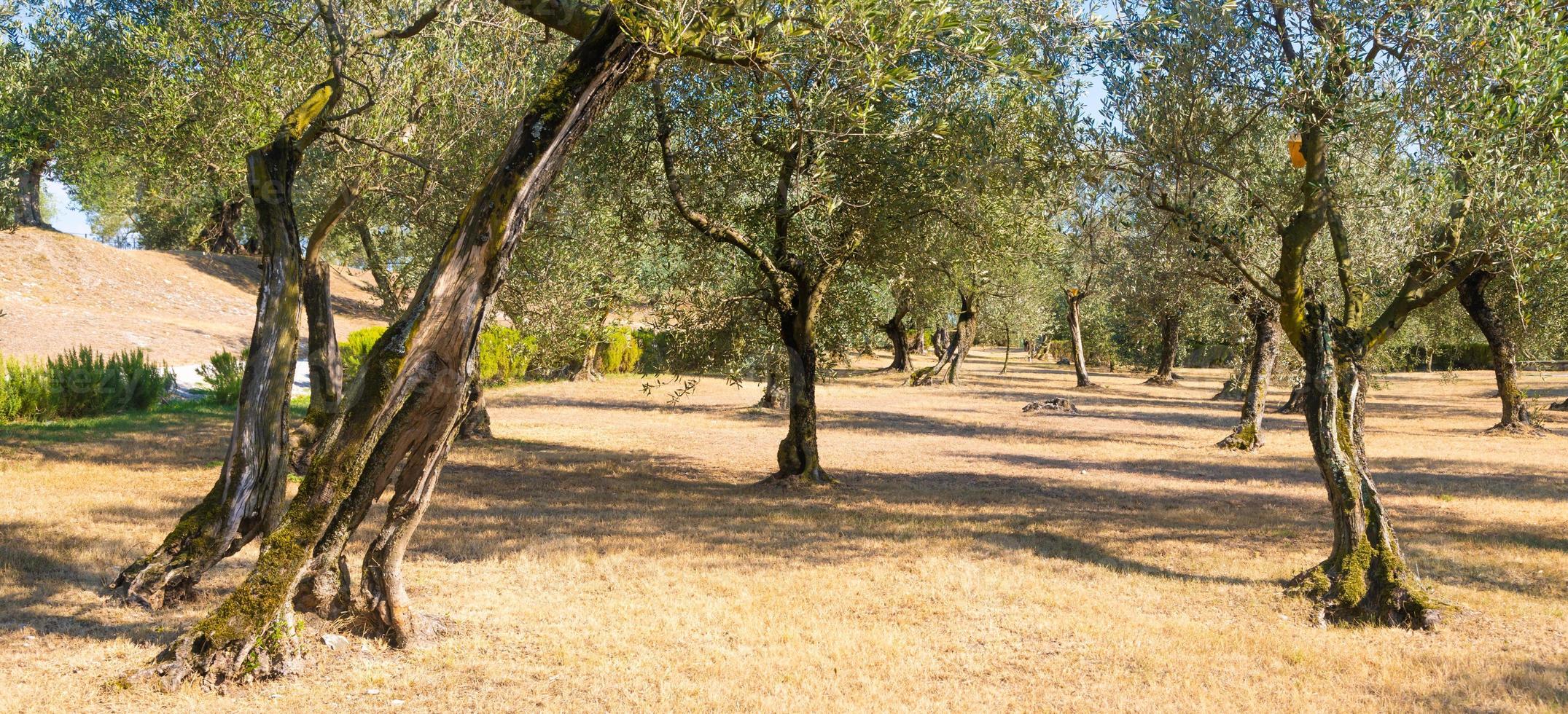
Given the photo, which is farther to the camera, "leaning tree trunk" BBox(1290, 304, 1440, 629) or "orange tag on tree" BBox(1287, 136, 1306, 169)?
"orange tag on tree" BBox(1287, 136, 1306, 169)

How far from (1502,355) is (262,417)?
83.5ft

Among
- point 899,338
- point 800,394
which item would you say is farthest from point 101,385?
point 899,338

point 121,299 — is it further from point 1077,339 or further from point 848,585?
point 1077,339

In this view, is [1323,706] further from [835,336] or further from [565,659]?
[835,336]

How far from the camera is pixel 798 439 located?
14.4 metres

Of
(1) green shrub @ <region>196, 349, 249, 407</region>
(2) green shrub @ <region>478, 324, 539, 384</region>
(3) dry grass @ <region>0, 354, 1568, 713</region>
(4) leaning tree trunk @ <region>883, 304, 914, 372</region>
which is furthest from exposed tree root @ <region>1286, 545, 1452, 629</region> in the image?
(4) leaning tree trunk @ <region>883, 304, 914, 372</region>

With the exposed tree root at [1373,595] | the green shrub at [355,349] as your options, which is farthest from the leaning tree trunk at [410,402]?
the green shrub at [355,349]

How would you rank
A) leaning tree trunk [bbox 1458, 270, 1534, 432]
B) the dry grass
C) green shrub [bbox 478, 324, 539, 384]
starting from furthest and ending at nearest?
1. green shrub [bbox 478, 324, 539, 384]
2. leaning tree trunk [bbox 1458, 270, 1534, 432]
3. the dry grass

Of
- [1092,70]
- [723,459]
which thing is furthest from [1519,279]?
[723,459]

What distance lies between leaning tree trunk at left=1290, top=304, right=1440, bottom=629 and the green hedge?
19.2 metres

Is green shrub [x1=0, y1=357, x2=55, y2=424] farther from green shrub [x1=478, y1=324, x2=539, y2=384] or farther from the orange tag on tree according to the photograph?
the orange tag on tree

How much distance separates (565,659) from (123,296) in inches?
1464

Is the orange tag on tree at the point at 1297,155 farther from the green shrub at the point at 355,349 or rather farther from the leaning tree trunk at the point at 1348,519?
the green shrub at the point at 355,349

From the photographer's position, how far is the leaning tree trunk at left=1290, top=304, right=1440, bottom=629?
7562 millimetres
